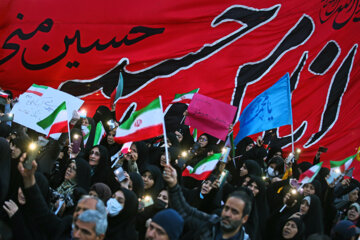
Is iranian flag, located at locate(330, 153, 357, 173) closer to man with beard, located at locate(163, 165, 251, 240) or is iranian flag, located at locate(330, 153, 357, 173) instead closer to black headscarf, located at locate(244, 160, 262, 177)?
black headscarf, located at locate(244, 160, 262, 177)

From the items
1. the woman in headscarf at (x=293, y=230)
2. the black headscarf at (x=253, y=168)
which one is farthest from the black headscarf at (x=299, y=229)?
the black headscarf at (x=253, y=168)

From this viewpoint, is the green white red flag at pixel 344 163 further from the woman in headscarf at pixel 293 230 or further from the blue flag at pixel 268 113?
the woman in headscarf at pixel 293 230

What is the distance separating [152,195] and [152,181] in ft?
0.50

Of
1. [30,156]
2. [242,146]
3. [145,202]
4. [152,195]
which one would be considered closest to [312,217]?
[152,195]

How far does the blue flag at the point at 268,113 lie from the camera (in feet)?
23.3

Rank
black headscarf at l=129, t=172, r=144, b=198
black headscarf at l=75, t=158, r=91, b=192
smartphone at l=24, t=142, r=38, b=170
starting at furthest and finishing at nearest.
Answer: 1. black headscarf at l=75, t=158, r=91, b=192
2. black headscarf at l=129, t=172, r=144, b=198
3. smartphone at l=24, t=142, r=38, b=170

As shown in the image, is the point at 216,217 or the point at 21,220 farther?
the point at 21,220

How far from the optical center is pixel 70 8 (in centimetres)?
917

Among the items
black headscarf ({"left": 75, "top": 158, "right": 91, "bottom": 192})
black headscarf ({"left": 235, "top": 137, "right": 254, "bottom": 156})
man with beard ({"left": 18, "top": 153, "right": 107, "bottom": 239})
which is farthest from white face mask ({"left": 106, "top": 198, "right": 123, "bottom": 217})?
black headscarf ({"left": 235, "top": 137, "right": 254, "bottom": 156})

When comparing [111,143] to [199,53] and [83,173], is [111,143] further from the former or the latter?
[199,53]

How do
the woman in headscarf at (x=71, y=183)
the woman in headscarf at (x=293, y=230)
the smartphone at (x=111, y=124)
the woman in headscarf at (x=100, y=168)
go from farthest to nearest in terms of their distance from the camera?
the smartphone at (x=111, y=124), the woman in headscarf at (x=100, y=168), the woman in headscarf at (x=293, y=230), the woman in headscarf at (x=71, y=183)

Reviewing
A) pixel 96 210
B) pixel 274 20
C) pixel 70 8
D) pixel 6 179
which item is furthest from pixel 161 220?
pixel 274 20

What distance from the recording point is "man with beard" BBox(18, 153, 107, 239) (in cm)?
367

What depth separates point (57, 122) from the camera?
19.5ft
